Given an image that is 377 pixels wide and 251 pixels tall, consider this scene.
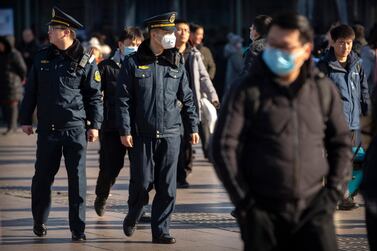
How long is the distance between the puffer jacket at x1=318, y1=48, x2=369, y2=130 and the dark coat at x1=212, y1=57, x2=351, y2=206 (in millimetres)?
5458

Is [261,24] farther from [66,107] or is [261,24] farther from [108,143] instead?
[66,107]

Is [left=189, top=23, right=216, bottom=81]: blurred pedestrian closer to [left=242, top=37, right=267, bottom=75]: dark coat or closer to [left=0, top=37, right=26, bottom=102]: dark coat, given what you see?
[left=242, top=37, right=267, bottom=75]: dark coat

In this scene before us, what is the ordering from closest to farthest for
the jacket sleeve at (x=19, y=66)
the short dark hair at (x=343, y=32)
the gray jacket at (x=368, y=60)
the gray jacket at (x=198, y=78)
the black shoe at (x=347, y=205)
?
the short dark hair at (x=343, y=32) → the black shoe at (x=347, y=205) → the gray jacket at (x=198, y=78) → the gray jacket at (x=368, y=60) → the jacket sleeve at (x=19, y=66)

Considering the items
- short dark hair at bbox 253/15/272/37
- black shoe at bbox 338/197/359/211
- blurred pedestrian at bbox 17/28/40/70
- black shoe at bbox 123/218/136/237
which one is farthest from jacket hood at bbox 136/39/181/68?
blurred pedestrian at bbox 17/28/40/70

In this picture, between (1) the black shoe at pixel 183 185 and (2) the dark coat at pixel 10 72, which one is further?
(2) the dark coat at pixel 10 72

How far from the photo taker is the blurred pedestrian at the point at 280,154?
19.0 ft

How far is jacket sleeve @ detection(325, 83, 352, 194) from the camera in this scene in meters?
5.98

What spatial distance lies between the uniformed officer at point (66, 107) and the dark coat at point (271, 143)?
13.0ft

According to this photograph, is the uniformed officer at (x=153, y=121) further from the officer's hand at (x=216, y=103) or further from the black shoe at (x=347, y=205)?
the officer's hand at (x=216, y=103)

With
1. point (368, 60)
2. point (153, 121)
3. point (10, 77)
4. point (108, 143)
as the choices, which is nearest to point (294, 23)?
point (153, 121)

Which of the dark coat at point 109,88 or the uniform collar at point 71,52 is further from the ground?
the uniform collar at point 71,52

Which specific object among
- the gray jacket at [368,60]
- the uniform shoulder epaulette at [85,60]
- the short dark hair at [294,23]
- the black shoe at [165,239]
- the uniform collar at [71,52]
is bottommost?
the black shoe at [165,239]

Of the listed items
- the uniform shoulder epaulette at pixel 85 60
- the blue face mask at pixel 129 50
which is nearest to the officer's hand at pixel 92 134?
the uniform shoulder epaulette at pixel 85 60

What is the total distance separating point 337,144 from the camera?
608 cm
